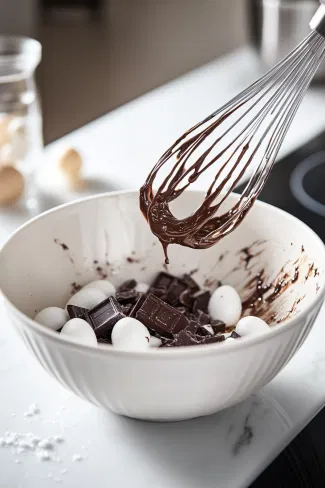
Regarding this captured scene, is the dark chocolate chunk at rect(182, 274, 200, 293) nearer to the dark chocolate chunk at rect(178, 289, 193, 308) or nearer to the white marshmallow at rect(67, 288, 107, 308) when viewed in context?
the dark chocolate chunk at rect(178, 289, 193, 308)

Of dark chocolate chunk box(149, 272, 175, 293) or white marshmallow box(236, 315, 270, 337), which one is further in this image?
dark chocolate chunk box(149, 272, 175, 293)

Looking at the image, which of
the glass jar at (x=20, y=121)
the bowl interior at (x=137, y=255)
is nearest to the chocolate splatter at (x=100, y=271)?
the bowl interior at (x=137, y=255)

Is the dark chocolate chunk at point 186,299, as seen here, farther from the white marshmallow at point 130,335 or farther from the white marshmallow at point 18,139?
the white marshmallow at point 18,139

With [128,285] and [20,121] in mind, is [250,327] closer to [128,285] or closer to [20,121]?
[128,285]

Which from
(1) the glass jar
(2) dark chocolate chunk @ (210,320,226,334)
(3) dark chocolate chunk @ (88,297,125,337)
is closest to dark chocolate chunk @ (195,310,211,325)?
(2) dark chocolate chunk @ (210,320,226,334)

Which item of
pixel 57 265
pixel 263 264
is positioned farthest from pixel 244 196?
pixel 57 265

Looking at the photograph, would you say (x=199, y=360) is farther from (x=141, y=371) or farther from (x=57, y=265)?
(x=57, y=265)
